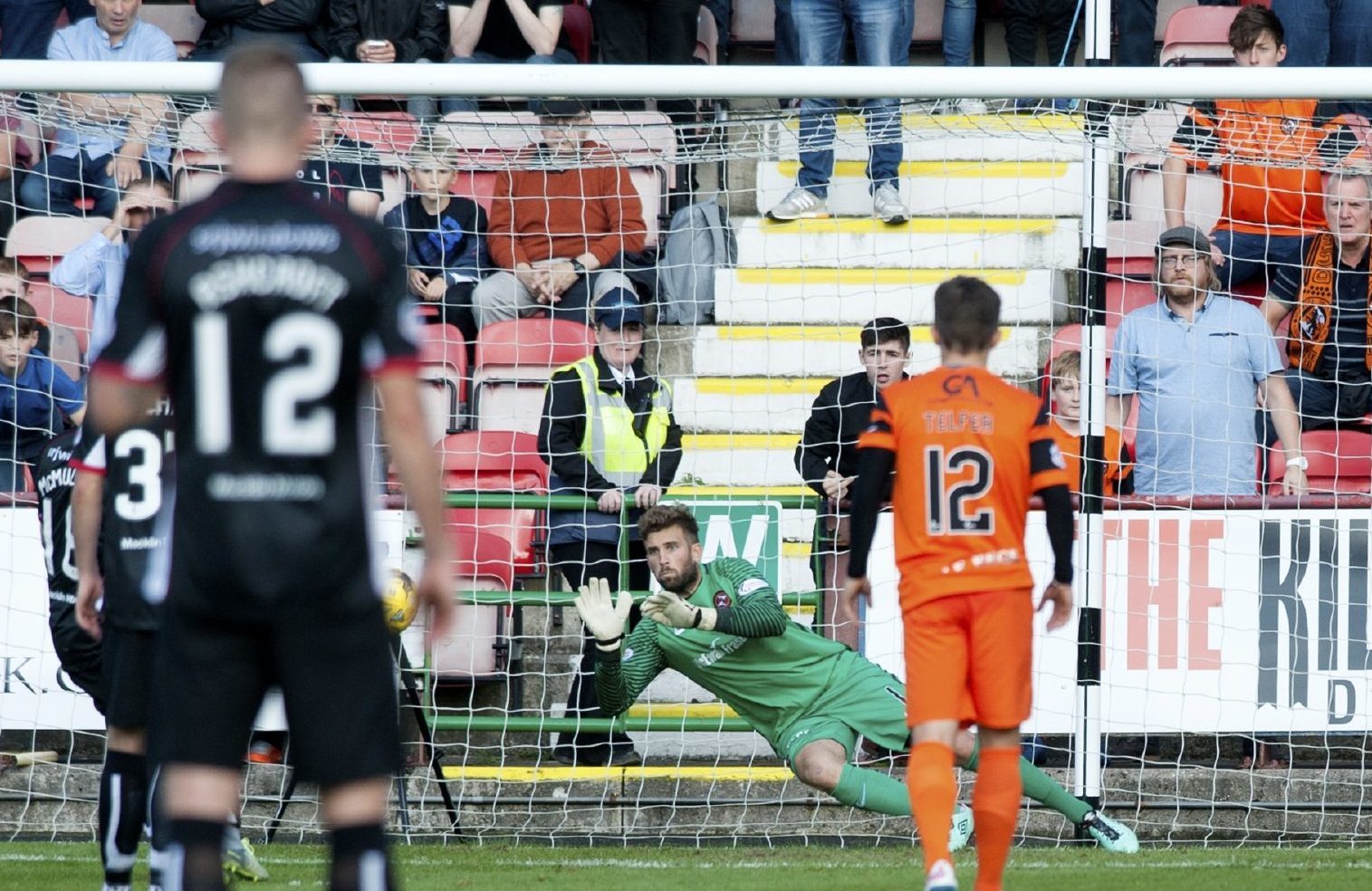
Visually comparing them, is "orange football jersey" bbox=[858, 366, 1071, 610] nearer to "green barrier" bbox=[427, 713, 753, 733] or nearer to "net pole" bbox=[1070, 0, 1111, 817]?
"net pole" bbox=[1070, 0, 1111, 817]

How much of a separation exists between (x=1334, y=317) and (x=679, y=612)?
427 cm

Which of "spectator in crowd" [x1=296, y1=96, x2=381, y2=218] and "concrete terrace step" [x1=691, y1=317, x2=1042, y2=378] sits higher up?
"spectator in crowd" [x1=296, y1=96, x2=381, y2=218]

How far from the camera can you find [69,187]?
927 centimetres

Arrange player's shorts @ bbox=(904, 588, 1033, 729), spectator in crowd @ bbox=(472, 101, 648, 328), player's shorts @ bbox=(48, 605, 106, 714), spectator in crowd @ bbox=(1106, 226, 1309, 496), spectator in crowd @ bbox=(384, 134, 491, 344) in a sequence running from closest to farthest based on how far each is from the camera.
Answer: player's shorts @ bbox=(904, 588, 1033, 729), player's shorts @ bbox=(48, 605, 106, 714), spectator in crowd @ bbox=(1106, 226, 1309, 496), spectator in crowd @ bbox=(384, 134, 491, 344), spectator in crowd @ bbox=(472, 101, 648, 328)

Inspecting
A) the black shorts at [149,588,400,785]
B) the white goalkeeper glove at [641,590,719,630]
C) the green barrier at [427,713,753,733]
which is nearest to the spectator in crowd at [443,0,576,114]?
the green barrier at [427,713,753,733]

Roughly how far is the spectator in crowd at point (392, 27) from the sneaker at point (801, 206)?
2.43 m

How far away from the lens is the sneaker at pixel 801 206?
9727 millimetres

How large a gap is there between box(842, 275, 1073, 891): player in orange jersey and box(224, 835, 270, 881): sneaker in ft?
8.18

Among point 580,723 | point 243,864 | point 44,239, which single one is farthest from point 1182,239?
point 44,239

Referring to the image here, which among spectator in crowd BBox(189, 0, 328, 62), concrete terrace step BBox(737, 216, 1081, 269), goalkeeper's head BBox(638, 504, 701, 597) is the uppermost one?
spectator in crowd BBox(189, 0, 328, 62)

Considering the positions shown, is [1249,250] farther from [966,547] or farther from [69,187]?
[69,187]

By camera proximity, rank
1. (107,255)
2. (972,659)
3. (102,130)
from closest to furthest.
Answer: (972,659), (102,130), (107,255)

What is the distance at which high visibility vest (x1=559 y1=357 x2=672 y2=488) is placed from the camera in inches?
303

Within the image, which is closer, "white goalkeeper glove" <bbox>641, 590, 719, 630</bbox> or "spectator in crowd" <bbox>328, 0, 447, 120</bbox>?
"white goalkeeper glove" <bbox>641, 590, 719, 630</bbox>
